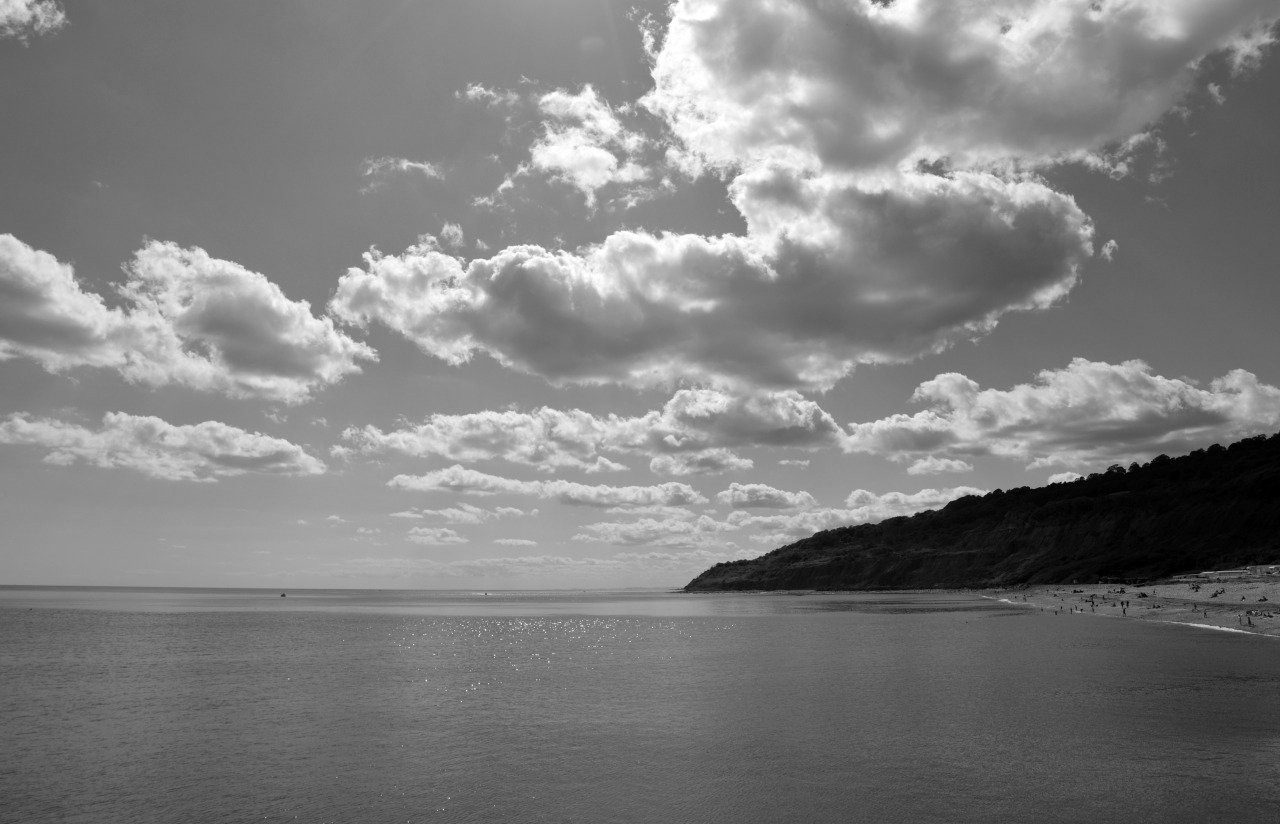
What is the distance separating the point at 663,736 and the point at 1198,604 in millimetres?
101360

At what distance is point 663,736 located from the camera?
34.0 meters

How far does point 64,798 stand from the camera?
25625 mm

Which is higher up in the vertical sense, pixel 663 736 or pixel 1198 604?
pixel 663 736

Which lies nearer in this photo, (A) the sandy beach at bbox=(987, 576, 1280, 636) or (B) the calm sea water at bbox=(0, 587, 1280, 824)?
(B) the calm sea water at bbox=(0, 587, 1280, 824)

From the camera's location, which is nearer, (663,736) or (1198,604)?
(663,736)

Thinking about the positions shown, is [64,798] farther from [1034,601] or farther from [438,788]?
[1034,601]

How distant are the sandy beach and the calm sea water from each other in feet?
55.9

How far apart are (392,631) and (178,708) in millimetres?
68483

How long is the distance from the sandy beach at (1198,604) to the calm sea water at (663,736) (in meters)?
17.0

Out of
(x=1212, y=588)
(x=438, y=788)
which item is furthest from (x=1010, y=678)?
(x=1212, y=588)

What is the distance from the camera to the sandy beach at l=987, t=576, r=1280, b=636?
83375mm

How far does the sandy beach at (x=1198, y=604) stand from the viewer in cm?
8338

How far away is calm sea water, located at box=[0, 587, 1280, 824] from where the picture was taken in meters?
24.0

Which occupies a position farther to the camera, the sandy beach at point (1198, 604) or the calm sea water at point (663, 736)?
the sandy beach at point (1198, 604)
